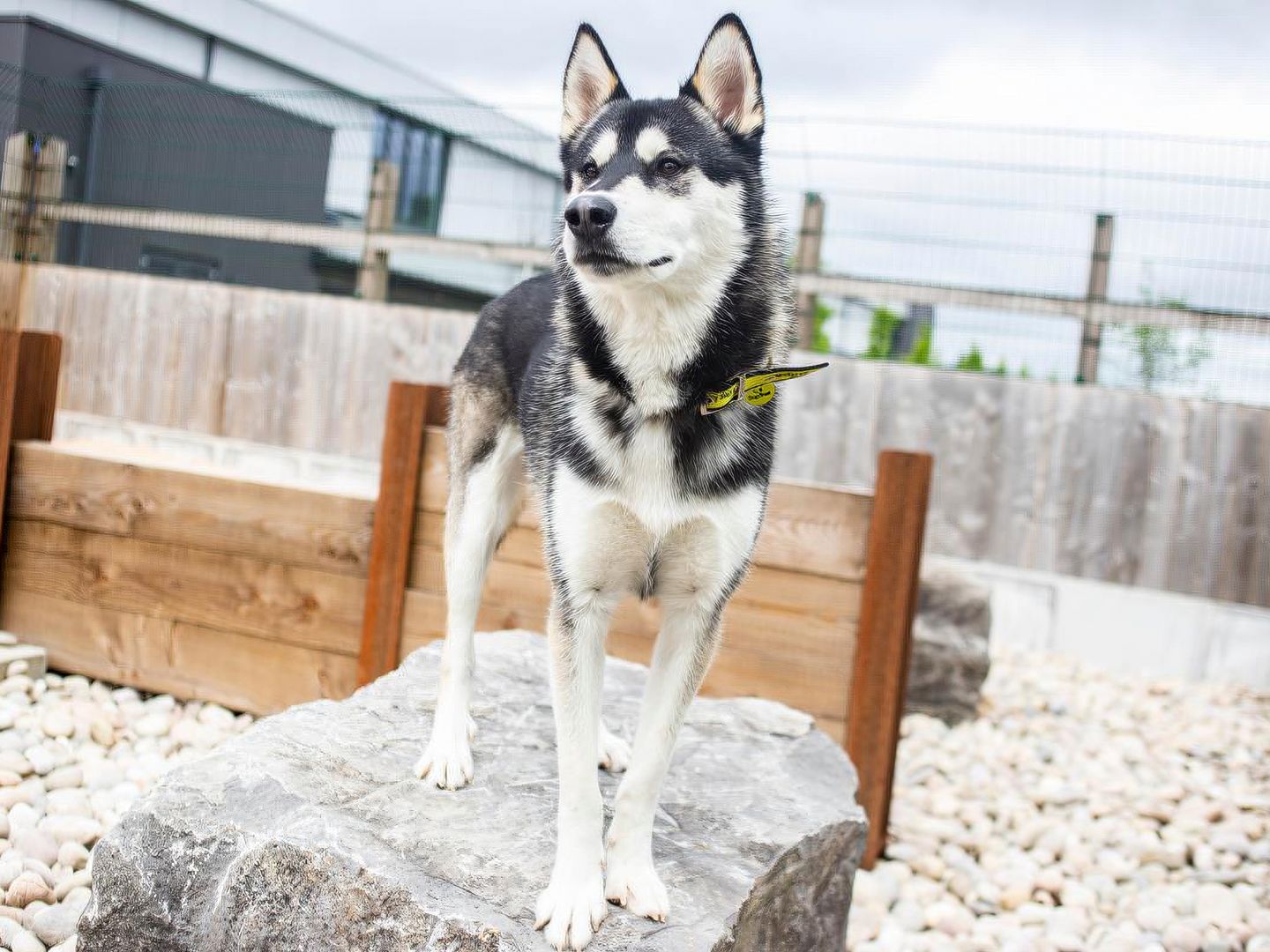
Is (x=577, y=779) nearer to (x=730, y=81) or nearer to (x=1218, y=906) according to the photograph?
(x=730, y=81)

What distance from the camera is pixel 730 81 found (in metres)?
2.34

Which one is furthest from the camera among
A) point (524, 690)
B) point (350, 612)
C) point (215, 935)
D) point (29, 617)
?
point (29, 617)

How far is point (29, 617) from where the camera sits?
4.61m

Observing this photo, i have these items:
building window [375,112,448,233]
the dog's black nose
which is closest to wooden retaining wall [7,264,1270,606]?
building window [375,112,448,233]

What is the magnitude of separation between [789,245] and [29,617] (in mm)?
4010

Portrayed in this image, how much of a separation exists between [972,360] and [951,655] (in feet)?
7.85

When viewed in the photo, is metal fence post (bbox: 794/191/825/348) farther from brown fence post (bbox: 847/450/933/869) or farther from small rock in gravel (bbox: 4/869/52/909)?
small rock in gravel (bbox: 4/869/52/909)

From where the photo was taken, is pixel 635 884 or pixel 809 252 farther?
pixel 809 252

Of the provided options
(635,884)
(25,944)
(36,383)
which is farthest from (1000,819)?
(36,383)

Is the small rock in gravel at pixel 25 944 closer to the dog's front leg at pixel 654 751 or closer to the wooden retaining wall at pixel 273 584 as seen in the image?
the dog's front leg at pixel 654 751

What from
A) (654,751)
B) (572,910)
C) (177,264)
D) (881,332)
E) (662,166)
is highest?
(177,264)

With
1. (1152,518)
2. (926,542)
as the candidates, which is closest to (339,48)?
(926,542)

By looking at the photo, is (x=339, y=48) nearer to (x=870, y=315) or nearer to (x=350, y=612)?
(x=870, y=315)

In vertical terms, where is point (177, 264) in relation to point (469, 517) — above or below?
above
